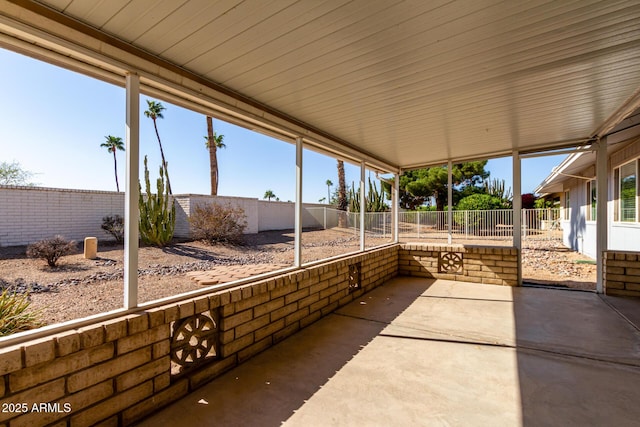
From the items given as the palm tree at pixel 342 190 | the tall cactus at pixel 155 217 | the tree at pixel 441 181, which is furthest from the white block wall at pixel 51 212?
the tree at pixel 441 181

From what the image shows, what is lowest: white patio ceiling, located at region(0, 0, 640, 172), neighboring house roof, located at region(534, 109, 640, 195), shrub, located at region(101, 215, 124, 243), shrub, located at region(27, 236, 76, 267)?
shrub, located at region(27, 236, 76, 267)

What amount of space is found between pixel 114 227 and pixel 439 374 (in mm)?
9956

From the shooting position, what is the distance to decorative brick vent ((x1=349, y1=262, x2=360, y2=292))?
434cm

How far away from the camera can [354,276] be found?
443 cm

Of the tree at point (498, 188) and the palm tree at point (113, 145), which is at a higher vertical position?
the palm tree at point (113, 145)

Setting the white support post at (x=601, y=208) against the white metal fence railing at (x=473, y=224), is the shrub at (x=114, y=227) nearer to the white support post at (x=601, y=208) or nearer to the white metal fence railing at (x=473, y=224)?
the white metal fence railing at (x=473, y=224)

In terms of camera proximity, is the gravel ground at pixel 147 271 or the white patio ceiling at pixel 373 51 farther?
the gravel ground at pixel 147 271

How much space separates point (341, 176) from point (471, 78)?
13.7 meters

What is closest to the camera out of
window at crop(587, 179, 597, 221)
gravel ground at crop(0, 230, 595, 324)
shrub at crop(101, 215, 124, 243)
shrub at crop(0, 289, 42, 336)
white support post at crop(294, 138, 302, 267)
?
shrub at crop(0, 289, 42, 336)

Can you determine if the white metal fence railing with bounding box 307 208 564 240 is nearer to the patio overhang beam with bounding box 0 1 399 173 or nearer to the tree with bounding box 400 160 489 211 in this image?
the tree with bounding box 400 160 489 211

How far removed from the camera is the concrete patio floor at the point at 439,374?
1762mm

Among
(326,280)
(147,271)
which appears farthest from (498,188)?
(147,271)

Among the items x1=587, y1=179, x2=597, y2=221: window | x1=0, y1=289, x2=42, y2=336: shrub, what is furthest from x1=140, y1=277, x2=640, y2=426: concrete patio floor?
x1=587, y1=179, x2=597, y2=221: window

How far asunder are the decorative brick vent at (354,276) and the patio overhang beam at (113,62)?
2402 millimetres
